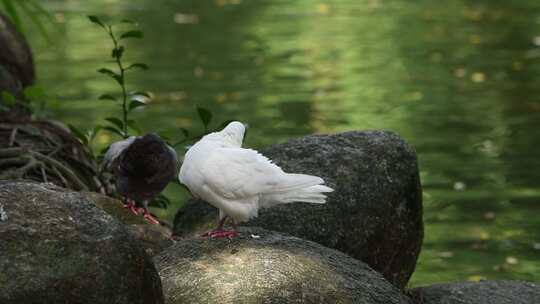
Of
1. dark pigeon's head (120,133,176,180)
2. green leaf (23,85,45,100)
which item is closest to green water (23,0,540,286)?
green leaf (23,85,45,100)

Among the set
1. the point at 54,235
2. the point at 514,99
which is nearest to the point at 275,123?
the point at 514,99

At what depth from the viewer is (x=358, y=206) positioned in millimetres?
5391

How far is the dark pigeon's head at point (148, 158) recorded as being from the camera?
5336 mm

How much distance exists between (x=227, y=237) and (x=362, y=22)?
13020 millimetres

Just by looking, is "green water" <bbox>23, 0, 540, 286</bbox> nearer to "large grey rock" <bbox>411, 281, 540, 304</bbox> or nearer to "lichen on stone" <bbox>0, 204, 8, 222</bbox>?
"large grey rock" <bbox>411, 281, 540, 304</bbox>

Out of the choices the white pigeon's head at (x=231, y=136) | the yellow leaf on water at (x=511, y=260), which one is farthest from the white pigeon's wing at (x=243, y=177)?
the yellow leaf on water at (x=511, y=260)

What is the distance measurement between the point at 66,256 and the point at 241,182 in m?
0.87

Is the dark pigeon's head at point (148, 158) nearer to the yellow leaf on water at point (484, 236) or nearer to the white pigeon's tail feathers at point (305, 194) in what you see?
the white pigeon's tail feathers at point (305, 194)

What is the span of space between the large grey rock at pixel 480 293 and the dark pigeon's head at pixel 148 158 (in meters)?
1.27

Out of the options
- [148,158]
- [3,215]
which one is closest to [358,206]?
[148,158]

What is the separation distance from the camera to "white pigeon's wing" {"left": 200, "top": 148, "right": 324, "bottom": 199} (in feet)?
13.8

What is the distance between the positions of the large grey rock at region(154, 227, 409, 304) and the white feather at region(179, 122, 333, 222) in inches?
6.2

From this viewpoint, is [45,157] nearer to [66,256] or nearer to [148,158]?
[148,158]

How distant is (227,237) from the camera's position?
14.6 ft
